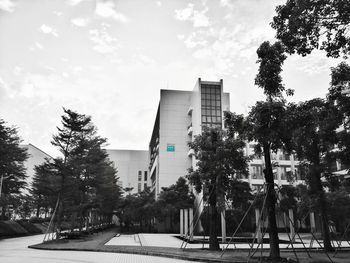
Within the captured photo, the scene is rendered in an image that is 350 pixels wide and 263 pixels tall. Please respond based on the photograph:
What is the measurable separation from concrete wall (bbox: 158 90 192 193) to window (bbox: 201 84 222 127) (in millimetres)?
5062

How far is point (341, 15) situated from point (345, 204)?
29.3m

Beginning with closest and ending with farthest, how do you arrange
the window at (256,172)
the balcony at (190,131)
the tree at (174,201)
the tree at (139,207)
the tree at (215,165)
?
the tree at (215,165) → the tree at (174,201) → the tree at (139,207) → the window at (256,172) → the balcony at (190,131)

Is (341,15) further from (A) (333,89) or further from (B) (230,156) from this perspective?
(B) (230,156)

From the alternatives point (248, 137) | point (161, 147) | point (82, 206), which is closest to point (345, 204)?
point (248, 137)

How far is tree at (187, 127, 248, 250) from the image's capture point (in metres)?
19.6

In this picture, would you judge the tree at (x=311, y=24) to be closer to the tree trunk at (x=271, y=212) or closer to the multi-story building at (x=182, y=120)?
the tree trunk at (x=271, y=212)

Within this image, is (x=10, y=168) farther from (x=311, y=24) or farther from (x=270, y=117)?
(x=311, y=24)

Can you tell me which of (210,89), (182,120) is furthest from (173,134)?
(210,89)

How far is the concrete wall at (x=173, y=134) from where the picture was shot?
190ft

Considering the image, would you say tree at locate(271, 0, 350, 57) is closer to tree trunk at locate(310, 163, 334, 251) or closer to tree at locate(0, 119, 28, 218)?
tree trunk at locate(310, 163, 334, 251)

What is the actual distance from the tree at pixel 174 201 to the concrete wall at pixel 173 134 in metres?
8.95

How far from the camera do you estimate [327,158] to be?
17625 mm

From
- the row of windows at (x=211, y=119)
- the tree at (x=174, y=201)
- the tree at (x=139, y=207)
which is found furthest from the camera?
the row of windows at (x=211, y=119)

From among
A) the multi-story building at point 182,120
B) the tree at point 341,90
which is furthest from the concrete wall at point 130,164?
the tree at point 341,90
